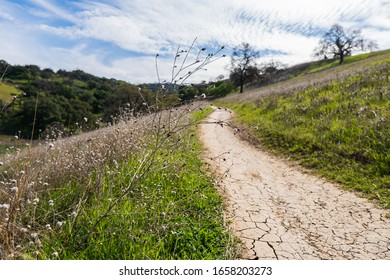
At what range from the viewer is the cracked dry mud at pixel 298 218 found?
10.7 ft

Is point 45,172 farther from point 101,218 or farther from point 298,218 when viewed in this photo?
point 298,218

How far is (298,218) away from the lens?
416 cm

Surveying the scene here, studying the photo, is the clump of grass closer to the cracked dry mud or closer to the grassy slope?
the cracked dry mud

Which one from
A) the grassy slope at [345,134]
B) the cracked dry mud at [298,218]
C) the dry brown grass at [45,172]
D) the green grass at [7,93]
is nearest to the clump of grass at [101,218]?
the dry brown grass at [45,172]

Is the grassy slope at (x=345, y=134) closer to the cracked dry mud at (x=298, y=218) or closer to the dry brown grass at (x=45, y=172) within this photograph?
the cracked dry mud at (x=298, y=218)

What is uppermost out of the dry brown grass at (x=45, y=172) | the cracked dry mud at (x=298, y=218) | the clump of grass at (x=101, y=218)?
the dry brown grass at (x=45, y=172)

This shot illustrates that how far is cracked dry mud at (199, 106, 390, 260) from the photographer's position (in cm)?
327

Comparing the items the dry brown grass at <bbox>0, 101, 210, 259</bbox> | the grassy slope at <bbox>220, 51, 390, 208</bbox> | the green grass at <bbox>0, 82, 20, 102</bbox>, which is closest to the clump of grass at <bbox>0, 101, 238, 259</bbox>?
the dry brown grass at <bbox>0, 101, 210, 259</bbox>

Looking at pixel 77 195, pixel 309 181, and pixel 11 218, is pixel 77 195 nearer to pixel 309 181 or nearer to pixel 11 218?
pixel 11 218

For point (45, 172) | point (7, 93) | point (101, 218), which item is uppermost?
point (7, 93)

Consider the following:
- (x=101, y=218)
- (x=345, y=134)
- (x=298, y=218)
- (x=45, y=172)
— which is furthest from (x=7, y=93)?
(x=345, y=134)

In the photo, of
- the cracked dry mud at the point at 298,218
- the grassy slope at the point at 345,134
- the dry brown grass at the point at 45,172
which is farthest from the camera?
the grassy slope at the point at 345,134

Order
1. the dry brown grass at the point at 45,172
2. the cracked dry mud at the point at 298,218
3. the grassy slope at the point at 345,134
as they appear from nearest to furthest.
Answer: the dry brown grass at the point at 45,172 < the cracked dry mud at the point at 298,218 < the grassy slope at the point at 345,134
